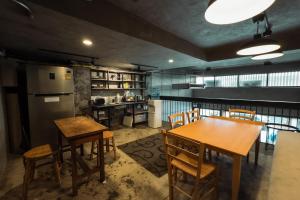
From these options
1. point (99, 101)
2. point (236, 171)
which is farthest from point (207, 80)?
point (236, 171)

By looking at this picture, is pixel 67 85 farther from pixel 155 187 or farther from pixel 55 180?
pixel 155 187

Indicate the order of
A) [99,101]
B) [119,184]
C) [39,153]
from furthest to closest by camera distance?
[99,101], [119,184], [39,153]

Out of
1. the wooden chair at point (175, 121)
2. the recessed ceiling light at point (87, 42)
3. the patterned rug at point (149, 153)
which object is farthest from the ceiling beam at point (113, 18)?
the patterned rug at point (149, 153)

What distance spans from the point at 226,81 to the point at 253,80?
129 cm

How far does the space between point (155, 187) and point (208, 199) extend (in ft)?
2.21

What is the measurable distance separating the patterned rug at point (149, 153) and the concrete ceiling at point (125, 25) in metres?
2.15

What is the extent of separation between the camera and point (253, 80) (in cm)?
689

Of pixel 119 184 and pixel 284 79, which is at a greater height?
pixel 284 79

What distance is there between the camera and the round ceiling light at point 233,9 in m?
0.84

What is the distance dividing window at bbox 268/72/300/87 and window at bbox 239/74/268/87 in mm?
227

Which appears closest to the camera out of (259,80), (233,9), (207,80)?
(233,9)

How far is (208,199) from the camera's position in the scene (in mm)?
1618

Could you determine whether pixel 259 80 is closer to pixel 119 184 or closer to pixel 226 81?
pixel 226 81

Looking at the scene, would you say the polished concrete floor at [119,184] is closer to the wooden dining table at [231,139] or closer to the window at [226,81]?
the wooden dining table at [231,139]
